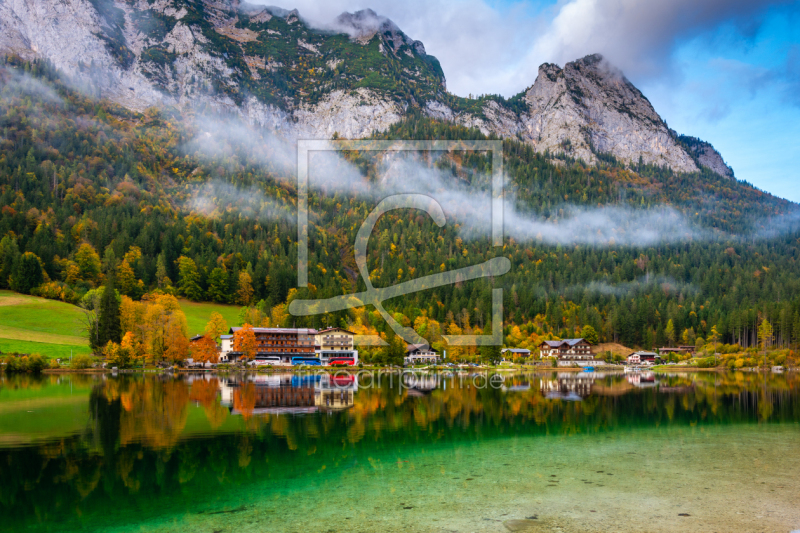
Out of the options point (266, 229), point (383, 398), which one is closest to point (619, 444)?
point (383, 398)

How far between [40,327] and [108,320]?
1426 centimetres

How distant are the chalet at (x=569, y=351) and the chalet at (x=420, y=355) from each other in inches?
1206

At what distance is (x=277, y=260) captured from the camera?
493 feet

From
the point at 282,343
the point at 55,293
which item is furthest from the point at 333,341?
the point at 55,293

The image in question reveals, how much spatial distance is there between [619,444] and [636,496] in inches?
392

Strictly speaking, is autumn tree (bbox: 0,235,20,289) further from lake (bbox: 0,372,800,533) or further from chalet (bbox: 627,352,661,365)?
chalet (bbox: 627,352,661,365)

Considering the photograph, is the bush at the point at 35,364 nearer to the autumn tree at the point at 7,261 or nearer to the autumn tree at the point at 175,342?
the autumn tree at the point at 175,342

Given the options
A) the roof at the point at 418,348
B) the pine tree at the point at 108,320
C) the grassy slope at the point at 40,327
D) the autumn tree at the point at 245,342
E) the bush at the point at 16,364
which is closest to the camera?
the bush at the point at 16,364

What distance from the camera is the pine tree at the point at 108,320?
82.9m

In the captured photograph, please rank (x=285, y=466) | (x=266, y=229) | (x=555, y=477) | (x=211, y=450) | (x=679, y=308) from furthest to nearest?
(x=266, y=229), (x=679, y=308), (x=211, y=450), (x=285, y=466), (x=555, y=477)

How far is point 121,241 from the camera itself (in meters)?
130

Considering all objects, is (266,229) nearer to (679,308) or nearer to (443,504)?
(679,308)

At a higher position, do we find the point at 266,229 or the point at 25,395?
the point at 266,229

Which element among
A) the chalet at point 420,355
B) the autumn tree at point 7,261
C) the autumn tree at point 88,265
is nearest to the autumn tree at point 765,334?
the chalet at point 420,355
